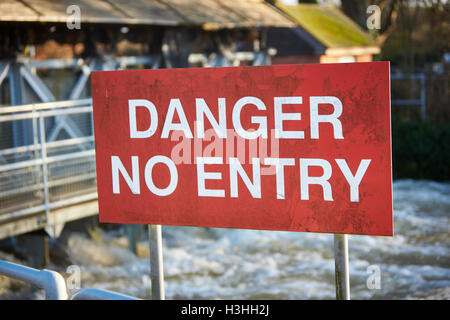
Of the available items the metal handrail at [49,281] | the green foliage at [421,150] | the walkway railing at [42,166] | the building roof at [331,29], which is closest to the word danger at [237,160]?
the metal handrail at [49,281]

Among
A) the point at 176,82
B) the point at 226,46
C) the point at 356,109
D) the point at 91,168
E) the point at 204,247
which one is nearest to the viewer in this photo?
the point at 356,109

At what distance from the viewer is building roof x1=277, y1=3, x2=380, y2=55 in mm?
21219

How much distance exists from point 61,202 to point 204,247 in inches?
165

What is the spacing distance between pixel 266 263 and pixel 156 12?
17.9 ft

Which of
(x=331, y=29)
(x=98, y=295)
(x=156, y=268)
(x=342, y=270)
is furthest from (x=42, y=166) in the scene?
(x=331, y=29)

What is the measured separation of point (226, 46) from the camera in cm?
1803

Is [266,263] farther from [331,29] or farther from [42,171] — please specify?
[331,29]

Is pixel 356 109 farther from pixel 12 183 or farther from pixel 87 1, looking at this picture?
pixel 87 1

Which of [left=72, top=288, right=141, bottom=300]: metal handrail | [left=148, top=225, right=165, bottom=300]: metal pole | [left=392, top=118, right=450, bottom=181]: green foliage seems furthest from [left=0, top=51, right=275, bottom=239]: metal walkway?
[left=392, top=118, right=450, bottom=181]: green foliage

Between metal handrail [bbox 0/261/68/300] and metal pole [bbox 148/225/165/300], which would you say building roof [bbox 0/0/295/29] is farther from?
metal handrail [bbox 0/261/68/300]

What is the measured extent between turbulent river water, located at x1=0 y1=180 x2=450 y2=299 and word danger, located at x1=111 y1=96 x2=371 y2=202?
6.26 meters

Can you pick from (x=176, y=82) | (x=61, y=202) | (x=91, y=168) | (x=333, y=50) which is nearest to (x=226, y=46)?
(x=333, y=50)

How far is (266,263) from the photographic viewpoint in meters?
12.3

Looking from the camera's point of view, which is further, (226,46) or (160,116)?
(226,46)
